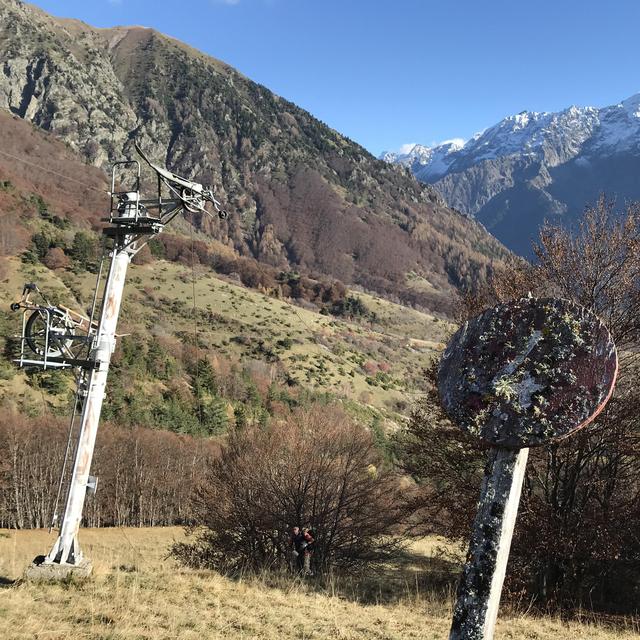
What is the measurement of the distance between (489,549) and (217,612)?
207 inches

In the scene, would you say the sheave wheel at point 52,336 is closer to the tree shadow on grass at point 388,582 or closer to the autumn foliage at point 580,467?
the tree shadow on grass at point 388,582

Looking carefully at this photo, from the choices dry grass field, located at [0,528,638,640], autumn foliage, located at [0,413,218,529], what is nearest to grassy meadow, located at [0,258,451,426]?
autumn foliage, located at [0,413,218,529]

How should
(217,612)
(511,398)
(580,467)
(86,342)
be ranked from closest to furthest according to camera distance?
(511,398) < (217,612) < (86,342) < (580,467)

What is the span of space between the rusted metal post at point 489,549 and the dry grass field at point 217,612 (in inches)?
162

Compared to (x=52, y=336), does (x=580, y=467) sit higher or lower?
lower

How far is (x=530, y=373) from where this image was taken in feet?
8.55

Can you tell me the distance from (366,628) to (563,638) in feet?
8.74

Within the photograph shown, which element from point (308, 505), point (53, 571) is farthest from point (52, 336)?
point (308, 505)

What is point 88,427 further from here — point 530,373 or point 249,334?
point 249,334

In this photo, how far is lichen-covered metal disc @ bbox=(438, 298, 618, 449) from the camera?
2.44 metres

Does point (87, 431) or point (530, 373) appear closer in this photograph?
point (530, 373)

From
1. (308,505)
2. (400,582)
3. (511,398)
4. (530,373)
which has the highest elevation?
(530,373)

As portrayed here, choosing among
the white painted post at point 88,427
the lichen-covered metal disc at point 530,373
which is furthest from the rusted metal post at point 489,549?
the white painted post at point 88,427

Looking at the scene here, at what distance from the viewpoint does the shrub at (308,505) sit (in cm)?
1351
